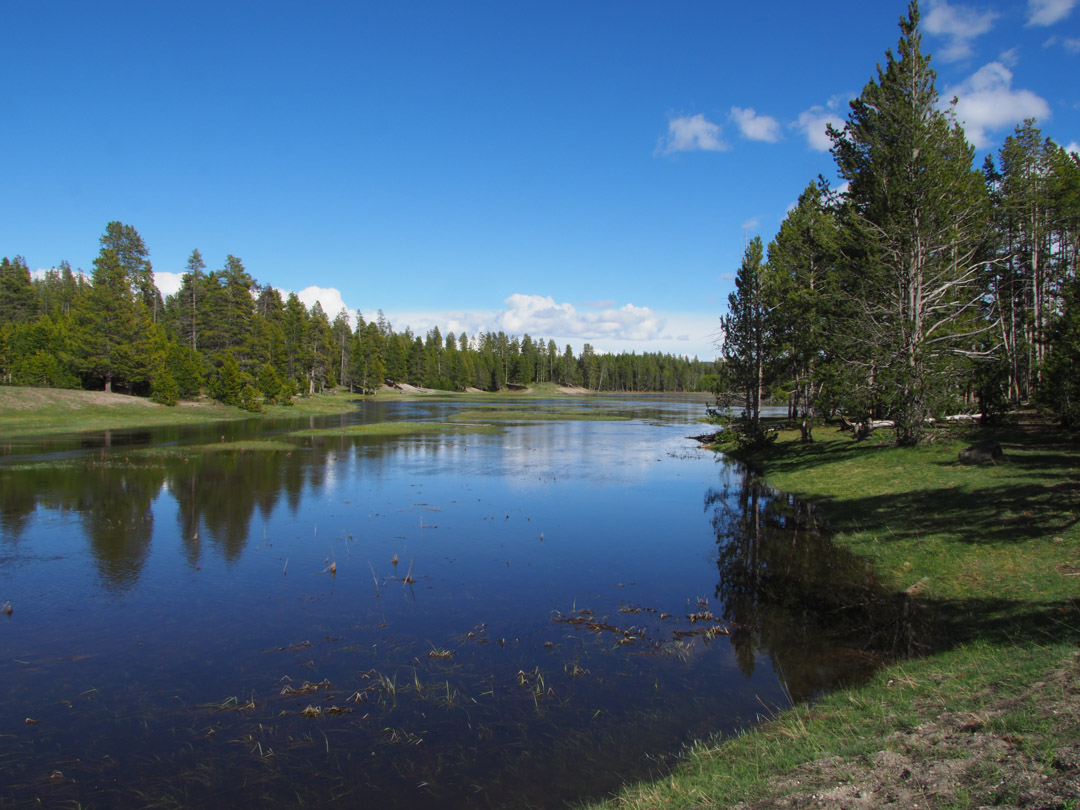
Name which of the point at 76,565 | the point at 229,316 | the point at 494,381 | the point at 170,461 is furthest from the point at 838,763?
the point at 494,381

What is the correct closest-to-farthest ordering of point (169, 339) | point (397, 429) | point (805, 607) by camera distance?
point (805, 607) → point (397, 429) → point (169, 339)

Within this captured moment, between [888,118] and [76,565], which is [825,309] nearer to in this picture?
[888,118]

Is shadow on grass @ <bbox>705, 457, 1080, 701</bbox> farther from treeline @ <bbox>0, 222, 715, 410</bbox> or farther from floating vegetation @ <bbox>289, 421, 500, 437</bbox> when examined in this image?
treeline @ <bbox>0, 222, 715, 410</bbox>

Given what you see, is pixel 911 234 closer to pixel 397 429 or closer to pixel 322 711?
pixel 322 711

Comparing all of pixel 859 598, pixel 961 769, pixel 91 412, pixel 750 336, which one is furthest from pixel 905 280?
pixel 91 412

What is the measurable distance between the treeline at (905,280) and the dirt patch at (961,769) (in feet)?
65.9

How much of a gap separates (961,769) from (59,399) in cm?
7005

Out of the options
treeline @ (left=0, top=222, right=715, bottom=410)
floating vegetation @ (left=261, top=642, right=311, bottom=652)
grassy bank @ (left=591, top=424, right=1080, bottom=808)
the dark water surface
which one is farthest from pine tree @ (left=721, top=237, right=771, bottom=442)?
treeline @ (left=0, top=222, right=715, bottom=410)

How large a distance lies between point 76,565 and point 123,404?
53.7 metres

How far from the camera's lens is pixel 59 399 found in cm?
5559

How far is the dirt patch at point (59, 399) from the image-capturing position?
52.4 meters

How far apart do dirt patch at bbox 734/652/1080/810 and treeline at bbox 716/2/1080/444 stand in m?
20.1

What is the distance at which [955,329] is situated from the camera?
26.9 meters

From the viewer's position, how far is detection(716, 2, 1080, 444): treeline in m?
24.2
